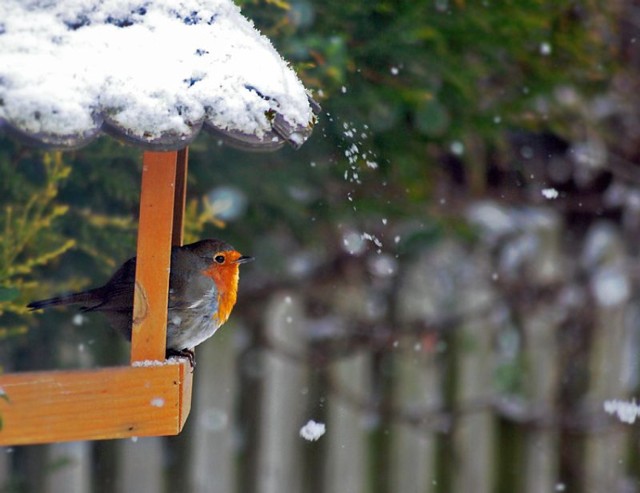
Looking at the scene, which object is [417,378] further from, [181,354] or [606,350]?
[181,354]

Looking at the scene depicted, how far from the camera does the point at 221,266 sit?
5.59 feet

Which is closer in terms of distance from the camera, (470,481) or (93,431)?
(93,431)

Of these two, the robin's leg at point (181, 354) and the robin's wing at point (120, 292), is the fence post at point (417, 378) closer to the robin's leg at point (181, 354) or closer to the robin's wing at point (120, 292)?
the robin's leg at point (181, 354)

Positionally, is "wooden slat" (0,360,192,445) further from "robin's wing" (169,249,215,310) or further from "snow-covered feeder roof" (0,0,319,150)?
"snow-covered feeder roof" (0,0,319,150)

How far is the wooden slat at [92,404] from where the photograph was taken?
1407 mm

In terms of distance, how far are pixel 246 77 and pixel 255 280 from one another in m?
1.84

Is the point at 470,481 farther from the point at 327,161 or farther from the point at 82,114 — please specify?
the point at 82,114

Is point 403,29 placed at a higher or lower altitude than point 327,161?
higher

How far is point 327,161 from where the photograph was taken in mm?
2354

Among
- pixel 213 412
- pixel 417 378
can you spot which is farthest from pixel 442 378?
pixel 213 412

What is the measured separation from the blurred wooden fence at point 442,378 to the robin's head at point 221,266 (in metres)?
1.37

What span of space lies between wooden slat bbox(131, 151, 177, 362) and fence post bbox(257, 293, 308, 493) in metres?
1.67

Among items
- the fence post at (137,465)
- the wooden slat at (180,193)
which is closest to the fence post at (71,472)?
the fence post at (137,465)

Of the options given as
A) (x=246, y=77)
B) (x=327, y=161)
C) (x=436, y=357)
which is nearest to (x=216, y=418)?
(x=436, y=357)
